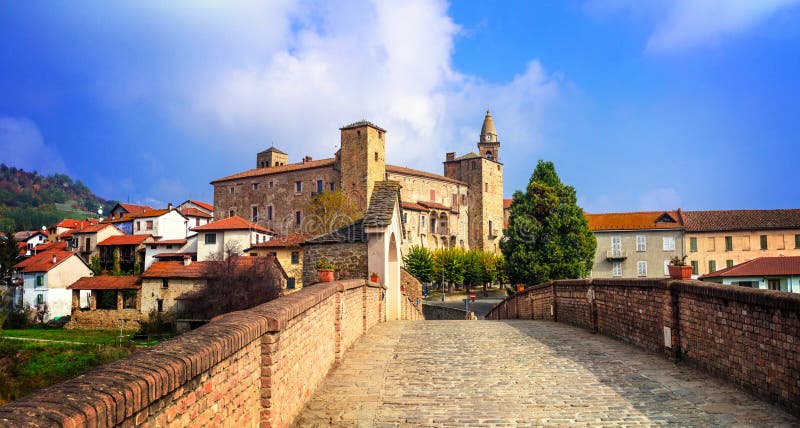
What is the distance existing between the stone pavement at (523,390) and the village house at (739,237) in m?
49.7

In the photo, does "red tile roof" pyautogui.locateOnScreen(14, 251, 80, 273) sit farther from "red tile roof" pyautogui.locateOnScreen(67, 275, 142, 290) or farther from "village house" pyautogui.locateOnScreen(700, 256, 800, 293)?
"village house" pyautogui.locateOnScreen(700, 256, 800, 293)

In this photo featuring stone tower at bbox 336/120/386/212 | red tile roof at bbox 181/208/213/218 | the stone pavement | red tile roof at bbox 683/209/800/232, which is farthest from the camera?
red tile roof at bbox 181/208/213/218

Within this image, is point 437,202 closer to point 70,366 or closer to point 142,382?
point 70,366

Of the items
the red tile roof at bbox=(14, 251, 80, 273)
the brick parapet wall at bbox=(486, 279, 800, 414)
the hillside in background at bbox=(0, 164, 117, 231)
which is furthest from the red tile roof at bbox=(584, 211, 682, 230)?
the hillside in background at bbox=(0, 164, 117, 231)

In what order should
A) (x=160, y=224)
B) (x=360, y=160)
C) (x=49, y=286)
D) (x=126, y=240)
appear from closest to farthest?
(x=49, y=286)
(x=126, y=240)
(x=360, y=160)
(x=160, y=224)

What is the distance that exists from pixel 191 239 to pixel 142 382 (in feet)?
227

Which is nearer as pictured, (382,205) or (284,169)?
(382,205)

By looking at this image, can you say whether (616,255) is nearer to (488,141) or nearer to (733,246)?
(733,246)

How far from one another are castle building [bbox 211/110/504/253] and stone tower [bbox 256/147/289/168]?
18004 millimetres

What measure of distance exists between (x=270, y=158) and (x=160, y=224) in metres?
35.0

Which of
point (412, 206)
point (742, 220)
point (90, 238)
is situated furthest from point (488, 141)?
point (90, 238)

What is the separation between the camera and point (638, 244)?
2181 inches

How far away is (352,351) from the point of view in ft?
33.6

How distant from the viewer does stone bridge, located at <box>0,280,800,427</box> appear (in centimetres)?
299
